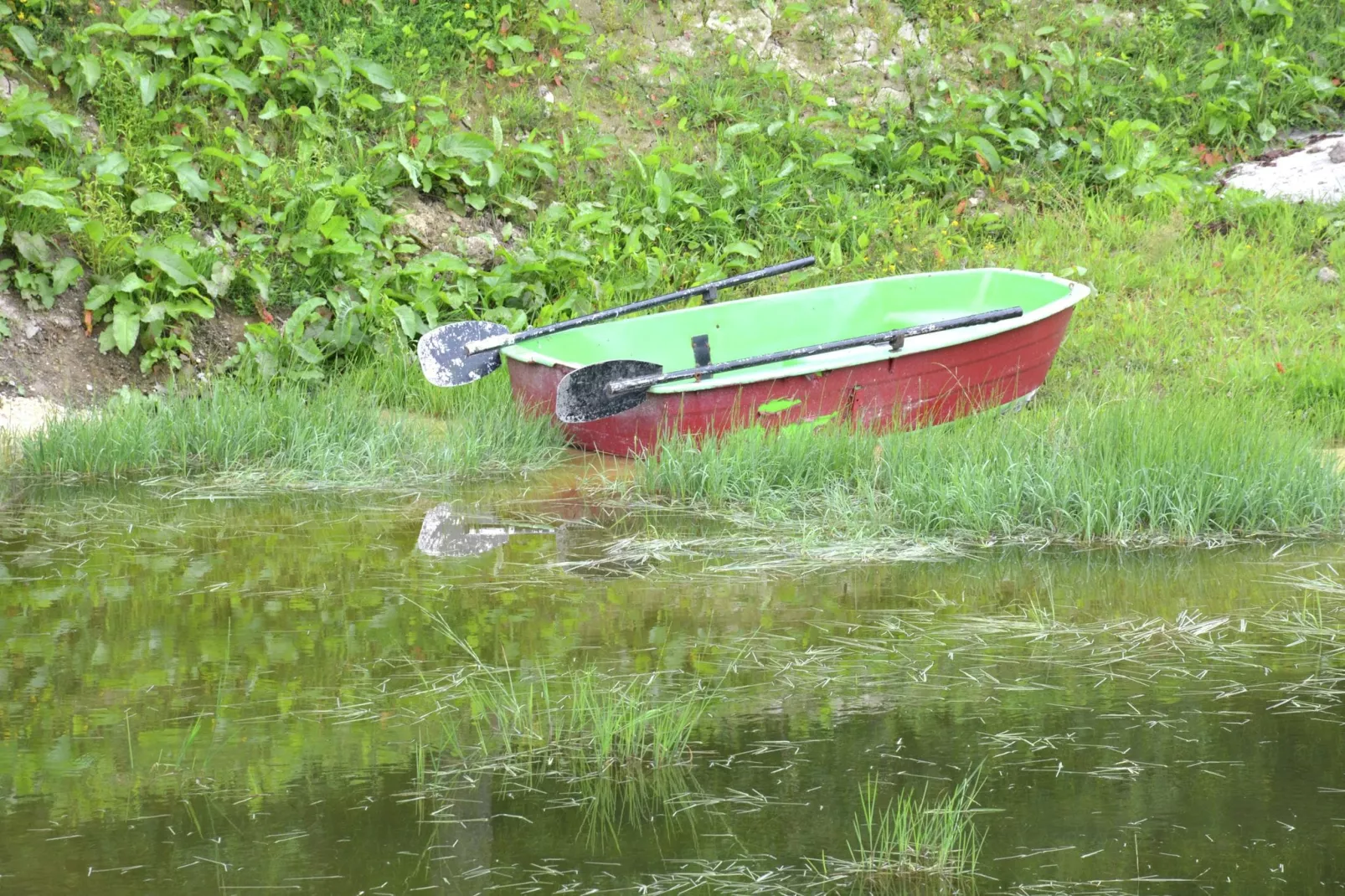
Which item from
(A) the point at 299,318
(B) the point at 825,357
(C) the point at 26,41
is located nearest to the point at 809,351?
(B) the point at 825,357

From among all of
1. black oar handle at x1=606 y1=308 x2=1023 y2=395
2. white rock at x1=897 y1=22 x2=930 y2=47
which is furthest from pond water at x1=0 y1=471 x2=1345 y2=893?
Result: white rock at x1=897 y1=22 x2=930 y2=47

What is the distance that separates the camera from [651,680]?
13.7 ft

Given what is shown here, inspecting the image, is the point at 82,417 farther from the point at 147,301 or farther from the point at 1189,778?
the point at 1189,778

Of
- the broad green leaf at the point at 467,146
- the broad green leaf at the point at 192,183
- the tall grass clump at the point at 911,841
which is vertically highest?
the broad green leaf at the point at 467,146

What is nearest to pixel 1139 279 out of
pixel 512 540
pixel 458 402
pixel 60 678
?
pixel 458 402

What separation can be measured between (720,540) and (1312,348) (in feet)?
15.9

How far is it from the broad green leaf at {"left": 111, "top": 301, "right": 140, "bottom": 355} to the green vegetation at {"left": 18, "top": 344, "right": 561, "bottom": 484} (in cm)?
45

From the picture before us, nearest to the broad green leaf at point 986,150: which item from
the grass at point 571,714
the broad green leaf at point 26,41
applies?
the broad green leaf at point 26,41

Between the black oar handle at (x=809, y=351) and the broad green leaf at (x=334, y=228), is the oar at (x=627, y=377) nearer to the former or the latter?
the black oar handle at (x=809, y=351)

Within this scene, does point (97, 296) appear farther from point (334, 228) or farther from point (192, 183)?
point (334, 228)

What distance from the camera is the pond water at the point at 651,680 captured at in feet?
10.1

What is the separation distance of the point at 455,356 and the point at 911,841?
523 centimetres

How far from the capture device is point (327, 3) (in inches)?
412

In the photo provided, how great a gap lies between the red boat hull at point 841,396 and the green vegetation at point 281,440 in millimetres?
282
